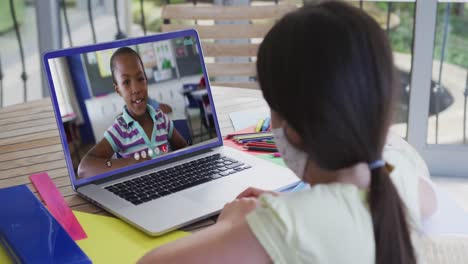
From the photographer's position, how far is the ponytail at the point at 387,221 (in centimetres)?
81

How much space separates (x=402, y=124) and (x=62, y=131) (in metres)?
2.22

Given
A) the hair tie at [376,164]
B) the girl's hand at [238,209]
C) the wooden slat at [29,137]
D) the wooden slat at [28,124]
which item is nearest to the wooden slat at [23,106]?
the wooden slat at [28,124]

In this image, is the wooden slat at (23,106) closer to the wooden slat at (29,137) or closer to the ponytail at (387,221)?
the wooden slat at (29,137)

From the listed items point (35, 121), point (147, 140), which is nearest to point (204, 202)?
point (147, 140)

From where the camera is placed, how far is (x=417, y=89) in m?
2.68

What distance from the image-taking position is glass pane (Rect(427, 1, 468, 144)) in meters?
2.80

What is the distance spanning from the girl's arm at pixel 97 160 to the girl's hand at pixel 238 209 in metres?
0.34

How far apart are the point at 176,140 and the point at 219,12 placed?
1.29m

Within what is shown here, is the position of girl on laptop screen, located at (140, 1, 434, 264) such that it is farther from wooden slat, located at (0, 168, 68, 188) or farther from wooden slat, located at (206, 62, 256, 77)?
wooden slat, located at (206, 62, 256, 77)

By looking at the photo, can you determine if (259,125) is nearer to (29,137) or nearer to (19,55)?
(29,137)

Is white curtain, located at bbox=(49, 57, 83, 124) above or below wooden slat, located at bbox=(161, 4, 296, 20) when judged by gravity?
below

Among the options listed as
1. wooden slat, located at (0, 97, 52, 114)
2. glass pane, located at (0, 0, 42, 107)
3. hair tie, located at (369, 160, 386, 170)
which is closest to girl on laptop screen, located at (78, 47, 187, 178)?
hair tie, located at (369, 160, 386, 170)

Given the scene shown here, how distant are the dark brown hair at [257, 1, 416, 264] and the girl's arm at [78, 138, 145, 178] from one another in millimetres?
511

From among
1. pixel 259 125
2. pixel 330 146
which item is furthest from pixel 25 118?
pixel 330 146
